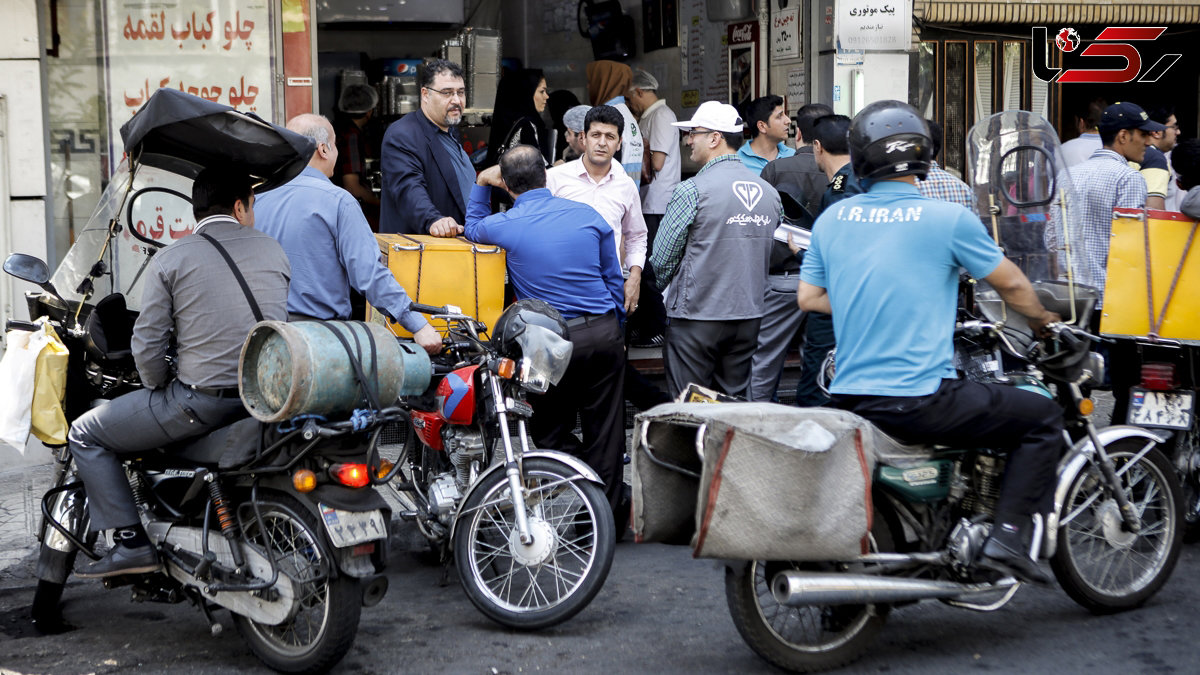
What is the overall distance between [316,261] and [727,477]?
224 centimetres

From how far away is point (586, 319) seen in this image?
580 centimetres

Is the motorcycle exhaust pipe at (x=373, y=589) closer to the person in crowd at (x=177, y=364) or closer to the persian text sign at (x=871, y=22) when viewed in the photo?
the person in crowd at (x=177, y=364)

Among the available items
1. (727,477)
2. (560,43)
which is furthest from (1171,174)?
(727,477)

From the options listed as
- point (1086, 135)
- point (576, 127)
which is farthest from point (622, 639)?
point (1086, 135)

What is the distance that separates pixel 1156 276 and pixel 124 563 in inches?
170

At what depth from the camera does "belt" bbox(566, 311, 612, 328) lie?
18.9ft

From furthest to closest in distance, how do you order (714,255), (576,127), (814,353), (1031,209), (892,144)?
1. (576,127)
2. (814,353)
3. (714,255)
4. (1031,209)
5. (892,144)

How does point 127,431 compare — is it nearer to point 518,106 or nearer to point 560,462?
point 560,462

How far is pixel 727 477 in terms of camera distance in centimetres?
400

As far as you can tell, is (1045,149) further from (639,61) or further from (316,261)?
(639,61)

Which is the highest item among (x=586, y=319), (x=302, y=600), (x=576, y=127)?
(x=576, y=127)

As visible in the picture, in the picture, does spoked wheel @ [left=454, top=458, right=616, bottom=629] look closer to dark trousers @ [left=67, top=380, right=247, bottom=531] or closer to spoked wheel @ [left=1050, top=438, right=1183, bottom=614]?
dark trousers @ [left=67, top=380, right=247, bottom=531]

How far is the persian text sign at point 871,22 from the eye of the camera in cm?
877

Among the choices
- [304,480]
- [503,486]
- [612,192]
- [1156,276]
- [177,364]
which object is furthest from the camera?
[612,192]
